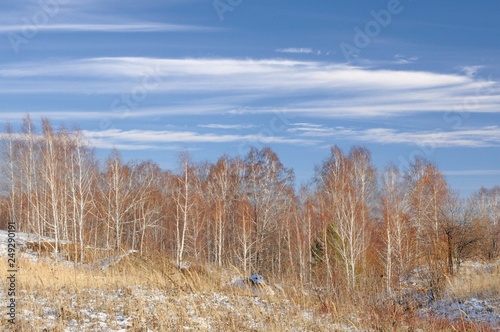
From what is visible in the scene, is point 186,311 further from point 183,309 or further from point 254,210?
point 254,210

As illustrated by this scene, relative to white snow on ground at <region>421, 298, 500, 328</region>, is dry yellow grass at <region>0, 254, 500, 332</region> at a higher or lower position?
higher

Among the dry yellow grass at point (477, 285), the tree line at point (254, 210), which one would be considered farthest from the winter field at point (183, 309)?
the tree line at point (254, 210)

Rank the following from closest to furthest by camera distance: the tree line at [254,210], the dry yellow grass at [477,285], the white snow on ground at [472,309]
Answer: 1. the white snow on ground at [472,309]
2. the dry yellow grass at [477,285]
3. the tree line at [254,210]

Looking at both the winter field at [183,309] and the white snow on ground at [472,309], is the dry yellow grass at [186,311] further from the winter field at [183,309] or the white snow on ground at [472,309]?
the white snow on ground at [472,309]

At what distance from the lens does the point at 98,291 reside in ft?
33.3

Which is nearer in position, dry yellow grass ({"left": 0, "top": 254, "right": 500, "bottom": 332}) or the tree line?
dry yellow grass ({"left": 0, "top": 254, "right": 500, "bottom": 332})

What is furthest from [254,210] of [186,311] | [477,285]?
[186,311]

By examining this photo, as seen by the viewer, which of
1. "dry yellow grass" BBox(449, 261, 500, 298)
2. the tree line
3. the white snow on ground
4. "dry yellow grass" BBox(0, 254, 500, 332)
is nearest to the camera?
"dry yellow grass" BBox(0, 254, 500, 332)

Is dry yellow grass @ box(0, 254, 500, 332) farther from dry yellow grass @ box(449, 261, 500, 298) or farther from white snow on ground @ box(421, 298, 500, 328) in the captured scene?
dry yellow grass @ box(449, 261, 500, 298)

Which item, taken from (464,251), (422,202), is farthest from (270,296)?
(422,202)

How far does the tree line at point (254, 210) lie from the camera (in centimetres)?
2725

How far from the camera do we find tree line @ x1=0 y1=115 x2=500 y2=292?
2725cm

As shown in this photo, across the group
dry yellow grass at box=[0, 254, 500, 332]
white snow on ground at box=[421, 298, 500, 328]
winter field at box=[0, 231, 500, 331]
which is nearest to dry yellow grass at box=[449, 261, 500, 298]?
white snow on ground at box=[421, 298, 500, 328]

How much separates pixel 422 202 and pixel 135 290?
99.1ft
